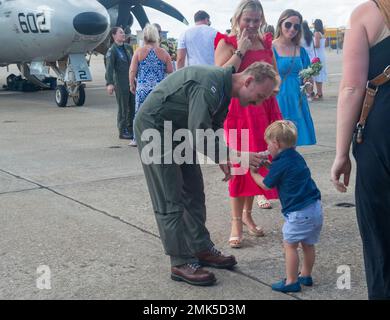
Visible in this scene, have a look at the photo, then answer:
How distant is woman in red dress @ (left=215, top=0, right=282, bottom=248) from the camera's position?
451cm

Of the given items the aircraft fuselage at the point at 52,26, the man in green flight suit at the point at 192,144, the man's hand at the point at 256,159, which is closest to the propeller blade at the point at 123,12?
the aircraft fuselage at the point at 52,26

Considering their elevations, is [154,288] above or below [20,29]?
below

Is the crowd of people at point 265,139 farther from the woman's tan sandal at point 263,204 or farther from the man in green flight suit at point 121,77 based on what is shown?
the man in green flight suit at point 121,77

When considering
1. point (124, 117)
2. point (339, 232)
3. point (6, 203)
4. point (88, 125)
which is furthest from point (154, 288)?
point (88, 125)

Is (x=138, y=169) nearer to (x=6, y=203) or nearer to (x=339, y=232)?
(x=6, y=203)

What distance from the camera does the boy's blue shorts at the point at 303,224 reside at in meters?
3.63

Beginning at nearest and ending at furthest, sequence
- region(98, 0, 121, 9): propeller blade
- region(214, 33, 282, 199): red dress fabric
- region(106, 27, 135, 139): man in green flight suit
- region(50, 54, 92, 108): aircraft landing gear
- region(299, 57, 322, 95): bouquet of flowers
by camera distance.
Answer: region(214, 33, 282, 199): red dress fabric
region(299, 57, 322, 95): bouquet of flowers
region(106, 27, 135, 139): man in green flight suit
region(50, 54, 92, 108): aircraft landing gear
region(98, 0, 121, 9): propeller blade

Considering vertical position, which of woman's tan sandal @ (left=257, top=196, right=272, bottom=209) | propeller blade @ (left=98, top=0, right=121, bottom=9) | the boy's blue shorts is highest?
propeller blade @ (left=98, top=0, right=121, bottom=9)

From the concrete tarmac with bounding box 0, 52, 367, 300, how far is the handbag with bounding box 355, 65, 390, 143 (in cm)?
136

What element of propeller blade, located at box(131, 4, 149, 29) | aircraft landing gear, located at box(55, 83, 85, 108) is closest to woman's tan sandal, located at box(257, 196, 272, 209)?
aircraft landing gear, located at box(55, 83, 85, 108)

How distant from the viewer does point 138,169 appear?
23.8ft

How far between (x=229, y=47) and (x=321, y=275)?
1.82 m

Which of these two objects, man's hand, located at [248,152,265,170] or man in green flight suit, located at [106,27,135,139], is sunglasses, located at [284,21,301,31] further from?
man in green flight suit, located at [106,27,135,139]

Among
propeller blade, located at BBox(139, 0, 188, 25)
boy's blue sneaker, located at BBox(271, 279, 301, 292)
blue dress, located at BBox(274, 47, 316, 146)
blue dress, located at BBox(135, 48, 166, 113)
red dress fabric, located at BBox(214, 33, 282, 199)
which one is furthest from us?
propeller blade, located at BBox(139, 0, 188, 25)
